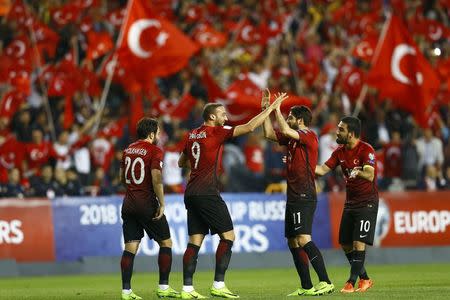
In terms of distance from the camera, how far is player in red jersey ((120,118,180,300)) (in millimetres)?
16609

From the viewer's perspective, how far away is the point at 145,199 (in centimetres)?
1672

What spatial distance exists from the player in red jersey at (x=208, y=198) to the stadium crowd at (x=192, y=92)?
34.4 feet

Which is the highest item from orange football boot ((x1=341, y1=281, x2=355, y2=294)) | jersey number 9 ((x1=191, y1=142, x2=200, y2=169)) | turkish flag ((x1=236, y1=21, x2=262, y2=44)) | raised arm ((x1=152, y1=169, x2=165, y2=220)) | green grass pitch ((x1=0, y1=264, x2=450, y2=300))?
turkish flag ((x1=236, y1=21, x2=262, y2=44))

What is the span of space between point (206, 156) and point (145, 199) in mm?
1063

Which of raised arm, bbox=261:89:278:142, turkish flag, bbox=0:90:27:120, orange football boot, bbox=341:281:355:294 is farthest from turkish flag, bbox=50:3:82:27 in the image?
orange football boot, bbox=341:281:355:294

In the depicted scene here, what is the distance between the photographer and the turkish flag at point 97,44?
1169 inches

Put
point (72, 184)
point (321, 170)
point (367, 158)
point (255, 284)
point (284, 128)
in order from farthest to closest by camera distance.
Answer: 1. point (72, 184)
2. point (255, 284)
3. point (321, 170)
4. point (367, 158)
5. point (284, 128)

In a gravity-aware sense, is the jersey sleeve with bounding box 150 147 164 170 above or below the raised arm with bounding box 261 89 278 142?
below

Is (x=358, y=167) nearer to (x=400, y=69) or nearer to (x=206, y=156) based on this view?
(x=206, y=156)

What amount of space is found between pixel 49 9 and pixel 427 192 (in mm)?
10565

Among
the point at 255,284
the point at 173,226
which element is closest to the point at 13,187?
the point at 173,226

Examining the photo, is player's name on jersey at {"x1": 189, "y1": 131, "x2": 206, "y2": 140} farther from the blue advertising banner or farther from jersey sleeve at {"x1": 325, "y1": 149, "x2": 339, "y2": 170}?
the blue advertising banner

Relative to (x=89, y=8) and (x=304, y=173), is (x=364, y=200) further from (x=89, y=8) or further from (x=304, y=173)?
(x=89, y=8)

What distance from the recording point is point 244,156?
2953 centimetres
